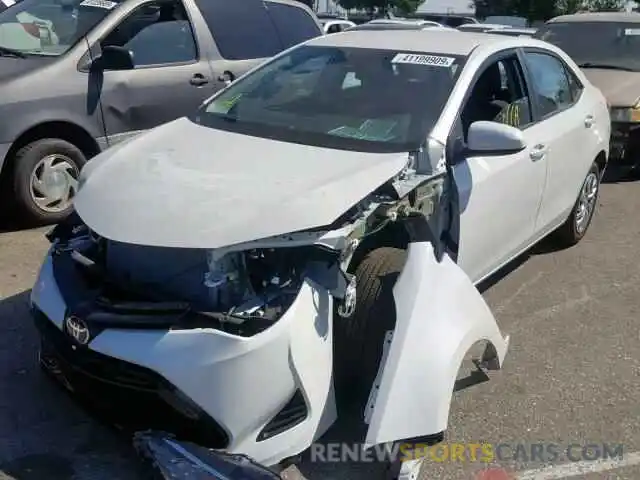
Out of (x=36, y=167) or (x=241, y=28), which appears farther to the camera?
(x=241, y=28)

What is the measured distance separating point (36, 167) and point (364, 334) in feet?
10.9

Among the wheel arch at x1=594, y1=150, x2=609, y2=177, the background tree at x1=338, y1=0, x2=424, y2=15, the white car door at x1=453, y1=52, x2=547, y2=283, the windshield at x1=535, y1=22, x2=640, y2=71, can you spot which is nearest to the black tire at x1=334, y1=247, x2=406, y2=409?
the white car door at x1=453, y1=52, x2=547, y2=283

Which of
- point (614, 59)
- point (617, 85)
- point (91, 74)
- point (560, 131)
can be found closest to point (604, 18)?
point (614, 59)

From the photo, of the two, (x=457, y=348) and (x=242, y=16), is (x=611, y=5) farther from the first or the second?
(x=457, y=348)

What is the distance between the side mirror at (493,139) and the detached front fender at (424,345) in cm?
72

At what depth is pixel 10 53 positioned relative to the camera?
234 inches

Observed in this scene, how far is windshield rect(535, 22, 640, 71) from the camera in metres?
8.91

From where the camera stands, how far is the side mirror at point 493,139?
374 centimetres

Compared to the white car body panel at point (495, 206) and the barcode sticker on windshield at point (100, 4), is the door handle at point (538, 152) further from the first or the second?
the barcode sticker on windshield at point (100, 4)

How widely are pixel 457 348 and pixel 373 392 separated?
0.42m

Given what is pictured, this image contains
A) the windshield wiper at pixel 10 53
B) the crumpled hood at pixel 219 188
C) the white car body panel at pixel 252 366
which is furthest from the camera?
the windshield wiper at pixel 10 53

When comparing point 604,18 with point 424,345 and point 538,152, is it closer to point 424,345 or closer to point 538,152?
point 538,152

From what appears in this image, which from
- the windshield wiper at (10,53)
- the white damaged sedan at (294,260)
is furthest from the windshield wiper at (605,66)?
the windshield wiper at (10,53)

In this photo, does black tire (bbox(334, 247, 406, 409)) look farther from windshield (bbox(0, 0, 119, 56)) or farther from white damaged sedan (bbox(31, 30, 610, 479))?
windshield (bbox(0, 0, 119, 56))
